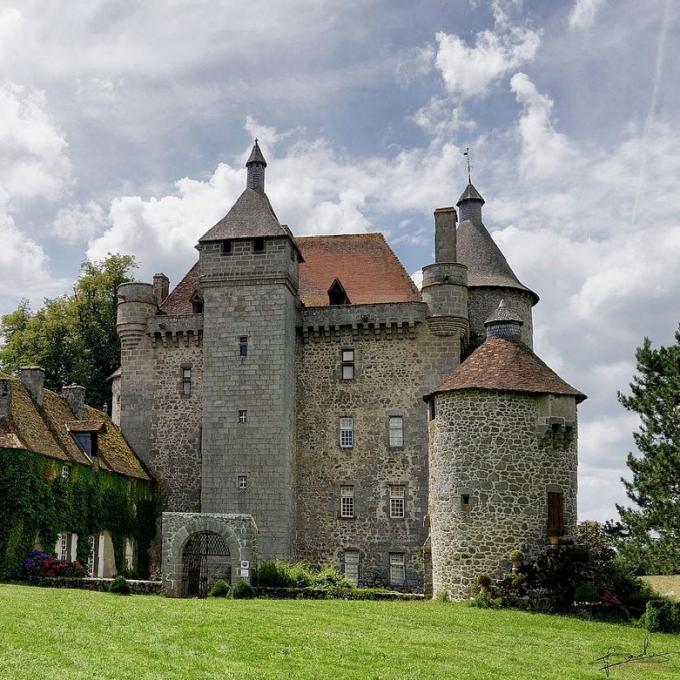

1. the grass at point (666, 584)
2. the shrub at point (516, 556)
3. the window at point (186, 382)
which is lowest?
the grass at point (666, 584)

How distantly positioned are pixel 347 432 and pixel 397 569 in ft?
17.5

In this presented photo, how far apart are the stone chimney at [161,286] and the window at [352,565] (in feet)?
43.9

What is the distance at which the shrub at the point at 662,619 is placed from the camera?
852 inches

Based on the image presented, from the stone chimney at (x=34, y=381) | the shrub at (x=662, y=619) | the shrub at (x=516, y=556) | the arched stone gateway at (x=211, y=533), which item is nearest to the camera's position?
the shrub at (x=662, y=619)

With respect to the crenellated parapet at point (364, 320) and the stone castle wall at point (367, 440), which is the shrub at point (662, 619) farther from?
the crenellated parapet at point (364, 320)

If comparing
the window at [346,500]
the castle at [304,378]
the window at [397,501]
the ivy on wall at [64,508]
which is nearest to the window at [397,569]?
the castle at [304,378]

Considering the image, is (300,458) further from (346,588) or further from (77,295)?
(77,295)

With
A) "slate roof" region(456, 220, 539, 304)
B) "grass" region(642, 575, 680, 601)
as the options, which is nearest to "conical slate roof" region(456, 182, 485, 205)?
"slate roof" region(456, 220, 539, 304)

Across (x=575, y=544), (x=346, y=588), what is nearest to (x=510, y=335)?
(x=575, y=544)

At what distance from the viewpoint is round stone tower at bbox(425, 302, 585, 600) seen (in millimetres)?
25078

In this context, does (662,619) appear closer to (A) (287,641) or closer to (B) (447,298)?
(A) (287,641)

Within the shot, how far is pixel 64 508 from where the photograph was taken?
28.9 metres

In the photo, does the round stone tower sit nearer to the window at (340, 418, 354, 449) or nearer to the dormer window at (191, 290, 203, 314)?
the window at (340, 418, 354, 449)

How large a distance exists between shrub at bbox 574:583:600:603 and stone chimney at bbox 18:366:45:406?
60.1ft
